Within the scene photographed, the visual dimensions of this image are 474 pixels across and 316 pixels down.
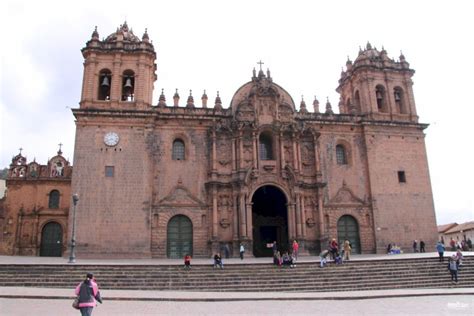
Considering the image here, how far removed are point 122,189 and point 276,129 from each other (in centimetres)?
1147

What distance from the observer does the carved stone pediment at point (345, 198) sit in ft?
95.3

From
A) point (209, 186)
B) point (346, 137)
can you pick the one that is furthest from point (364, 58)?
point (209, 186)

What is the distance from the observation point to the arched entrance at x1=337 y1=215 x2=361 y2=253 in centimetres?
2881

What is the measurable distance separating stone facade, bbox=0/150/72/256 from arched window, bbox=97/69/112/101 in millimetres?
9488

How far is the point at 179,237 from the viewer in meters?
26.8

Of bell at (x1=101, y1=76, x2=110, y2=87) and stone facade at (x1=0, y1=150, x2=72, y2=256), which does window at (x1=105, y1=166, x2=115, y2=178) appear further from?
stone facade at (x1=0, y1=150, x2=72, y2=256)

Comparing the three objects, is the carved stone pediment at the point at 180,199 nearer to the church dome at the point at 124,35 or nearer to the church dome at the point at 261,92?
the church dome at the point at 261,92

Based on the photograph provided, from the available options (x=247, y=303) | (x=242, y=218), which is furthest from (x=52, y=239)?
(x=247, y=303)

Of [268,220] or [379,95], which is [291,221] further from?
[379,95]

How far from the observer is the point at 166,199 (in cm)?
2698

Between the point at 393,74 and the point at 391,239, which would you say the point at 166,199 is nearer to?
the point at 391,239

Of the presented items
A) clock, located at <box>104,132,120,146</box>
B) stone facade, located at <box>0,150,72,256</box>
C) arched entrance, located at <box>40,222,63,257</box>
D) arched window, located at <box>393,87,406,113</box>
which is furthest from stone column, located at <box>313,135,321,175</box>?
arched entrance, located at <box>40,222,63,257</box>

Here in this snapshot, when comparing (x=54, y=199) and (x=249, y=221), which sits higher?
(x=54, y=199)

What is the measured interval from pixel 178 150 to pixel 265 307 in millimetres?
17777
